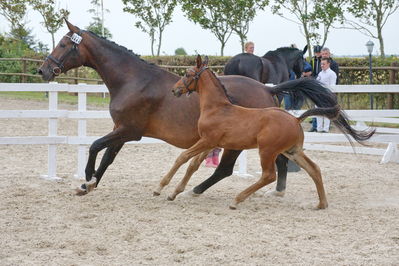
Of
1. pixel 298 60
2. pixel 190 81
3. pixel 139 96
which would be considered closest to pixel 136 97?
pixel 139 96

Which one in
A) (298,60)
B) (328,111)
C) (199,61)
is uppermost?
(298,60)

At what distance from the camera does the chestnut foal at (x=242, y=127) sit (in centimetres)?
608

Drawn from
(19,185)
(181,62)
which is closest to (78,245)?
(19,185)

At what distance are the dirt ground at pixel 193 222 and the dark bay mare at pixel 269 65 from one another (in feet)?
6.03

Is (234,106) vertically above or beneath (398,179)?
above

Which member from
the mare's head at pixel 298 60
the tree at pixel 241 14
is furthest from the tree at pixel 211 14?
the mare's head at pixel 298 60

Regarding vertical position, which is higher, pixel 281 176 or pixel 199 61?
pixel 199 61

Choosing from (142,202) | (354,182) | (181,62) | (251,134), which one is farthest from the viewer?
(181,62)

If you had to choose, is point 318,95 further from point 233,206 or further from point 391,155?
point 391,155

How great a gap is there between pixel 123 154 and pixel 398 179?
460cm

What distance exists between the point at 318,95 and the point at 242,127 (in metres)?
1.18

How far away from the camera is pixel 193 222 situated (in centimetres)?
570

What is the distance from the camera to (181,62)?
24469 mm

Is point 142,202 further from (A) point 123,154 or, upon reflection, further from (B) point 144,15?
(B) point 144,15
